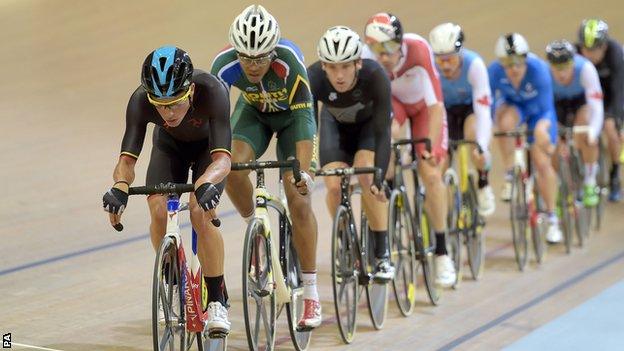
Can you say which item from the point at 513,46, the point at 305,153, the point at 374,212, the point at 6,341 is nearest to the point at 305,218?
the point at 305,153

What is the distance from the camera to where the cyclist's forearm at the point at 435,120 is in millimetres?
5242

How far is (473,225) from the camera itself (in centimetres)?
578

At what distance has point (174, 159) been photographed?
148 inches

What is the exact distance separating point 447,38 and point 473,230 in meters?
1.04

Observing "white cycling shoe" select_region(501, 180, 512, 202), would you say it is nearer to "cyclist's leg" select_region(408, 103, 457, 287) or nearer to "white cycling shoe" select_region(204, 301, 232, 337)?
"cyclist's leg" select_region(408, 103, 457, 287)

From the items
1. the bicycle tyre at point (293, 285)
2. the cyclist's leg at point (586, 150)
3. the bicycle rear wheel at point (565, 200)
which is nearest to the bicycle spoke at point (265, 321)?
the bicycle tyre at point (293, 285)

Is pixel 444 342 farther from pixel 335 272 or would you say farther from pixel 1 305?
pixel 1 305

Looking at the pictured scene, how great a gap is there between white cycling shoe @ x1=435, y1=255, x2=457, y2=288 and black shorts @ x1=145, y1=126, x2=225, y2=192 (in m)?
1.88

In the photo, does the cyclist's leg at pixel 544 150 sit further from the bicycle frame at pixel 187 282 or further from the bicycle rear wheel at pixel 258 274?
the bicycle frame at pixel 187 282

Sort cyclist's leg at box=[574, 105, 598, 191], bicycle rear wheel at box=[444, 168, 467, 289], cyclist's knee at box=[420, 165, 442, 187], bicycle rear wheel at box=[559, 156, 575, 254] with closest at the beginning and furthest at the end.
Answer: cyclist's knee at box=[420, 165, 442, 187] < bicycle rear wheel at box=[444, 168, 467, 289] < bicycle rear wheel at box=[559, 156, 575, 254] < cyclist's leg at box=[574, 105, 598, 191]

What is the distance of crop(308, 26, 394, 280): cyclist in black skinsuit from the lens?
14.4 ft

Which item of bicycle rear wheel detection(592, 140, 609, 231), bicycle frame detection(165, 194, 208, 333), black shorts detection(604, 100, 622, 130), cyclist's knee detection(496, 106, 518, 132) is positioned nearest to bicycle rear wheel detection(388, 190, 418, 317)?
bicycle frame detection(165, 194, 208, 333)

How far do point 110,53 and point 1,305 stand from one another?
5.86 meters

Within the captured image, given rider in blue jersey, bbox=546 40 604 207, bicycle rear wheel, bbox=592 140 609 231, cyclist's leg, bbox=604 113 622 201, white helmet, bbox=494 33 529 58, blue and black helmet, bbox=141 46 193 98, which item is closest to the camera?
blue and black helmet, bbox=141 46 193 98
